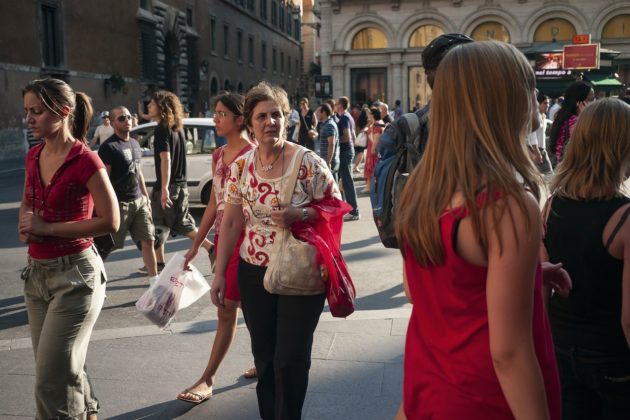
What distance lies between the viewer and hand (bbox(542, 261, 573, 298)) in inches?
83.4

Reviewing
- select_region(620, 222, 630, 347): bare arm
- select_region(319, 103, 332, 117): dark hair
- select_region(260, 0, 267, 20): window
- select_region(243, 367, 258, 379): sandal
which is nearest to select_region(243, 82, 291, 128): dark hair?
select_region(243, 367, 258, 379): sandal

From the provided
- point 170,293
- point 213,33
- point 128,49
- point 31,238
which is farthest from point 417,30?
point 31,238

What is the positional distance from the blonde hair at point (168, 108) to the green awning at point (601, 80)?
19283mm

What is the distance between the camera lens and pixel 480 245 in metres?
1.66

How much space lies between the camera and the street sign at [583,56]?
24.0 metres

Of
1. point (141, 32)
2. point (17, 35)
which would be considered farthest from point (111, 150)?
point (141, 32)

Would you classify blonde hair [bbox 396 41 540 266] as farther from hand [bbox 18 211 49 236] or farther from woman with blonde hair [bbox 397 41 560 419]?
hand [bbox 18 211 49 236]

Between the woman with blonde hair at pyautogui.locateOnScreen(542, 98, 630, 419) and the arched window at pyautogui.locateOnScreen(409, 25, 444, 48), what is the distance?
35824mm

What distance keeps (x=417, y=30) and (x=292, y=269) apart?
35575 mm

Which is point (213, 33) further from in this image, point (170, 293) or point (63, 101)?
point (63, 101)

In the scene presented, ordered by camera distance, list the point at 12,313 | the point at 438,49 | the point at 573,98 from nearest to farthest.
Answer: the point at 438,49 < the point at 12,313 < the point at 573,98

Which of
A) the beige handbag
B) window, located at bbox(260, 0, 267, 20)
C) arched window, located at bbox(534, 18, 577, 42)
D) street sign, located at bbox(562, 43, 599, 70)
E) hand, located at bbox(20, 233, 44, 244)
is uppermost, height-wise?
window, located at bbox(260, 0, 267, 20)

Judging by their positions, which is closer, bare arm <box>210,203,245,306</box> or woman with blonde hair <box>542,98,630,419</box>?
woman with blonde hair <box>542,98,630,419</box>

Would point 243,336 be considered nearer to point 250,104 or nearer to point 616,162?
point 250,104
